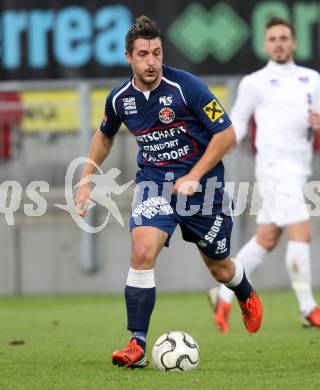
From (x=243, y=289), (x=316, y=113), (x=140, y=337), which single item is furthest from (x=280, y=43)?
(x=140, y=337)

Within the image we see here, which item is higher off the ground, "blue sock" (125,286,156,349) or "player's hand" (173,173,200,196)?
"player's hand" (173,173,200,196)

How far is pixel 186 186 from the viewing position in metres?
6.79

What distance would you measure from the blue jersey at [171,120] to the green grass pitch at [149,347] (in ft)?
4.02

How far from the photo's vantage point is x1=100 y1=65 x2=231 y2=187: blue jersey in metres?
7.24

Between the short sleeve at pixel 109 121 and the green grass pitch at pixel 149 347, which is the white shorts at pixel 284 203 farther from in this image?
the short sleeve at pixel 109 121

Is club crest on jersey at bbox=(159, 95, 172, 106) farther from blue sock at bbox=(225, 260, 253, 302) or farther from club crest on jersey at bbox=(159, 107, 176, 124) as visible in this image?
blue sock at bbox=(225, 260, 253, 302)

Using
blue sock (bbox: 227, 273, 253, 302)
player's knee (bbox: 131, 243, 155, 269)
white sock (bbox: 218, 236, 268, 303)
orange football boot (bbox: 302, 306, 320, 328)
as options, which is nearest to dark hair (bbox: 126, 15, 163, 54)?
player's knee (bbox: 131, 243, 155, 269)

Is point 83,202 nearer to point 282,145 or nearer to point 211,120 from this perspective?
point 211,120

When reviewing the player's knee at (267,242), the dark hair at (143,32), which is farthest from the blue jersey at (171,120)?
the player's knee at (267,242)

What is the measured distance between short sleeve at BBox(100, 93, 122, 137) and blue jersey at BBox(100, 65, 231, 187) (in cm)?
7

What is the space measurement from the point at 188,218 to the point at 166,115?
2.16 feet

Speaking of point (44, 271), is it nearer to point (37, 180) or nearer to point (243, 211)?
point (37, 180)

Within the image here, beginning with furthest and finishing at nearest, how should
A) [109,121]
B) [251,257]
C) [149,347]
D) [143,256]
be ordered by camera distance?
[251,257]
[149,347]
[109,121]
[143,256]

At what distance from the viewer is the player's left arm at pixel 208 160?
6.81 meters
